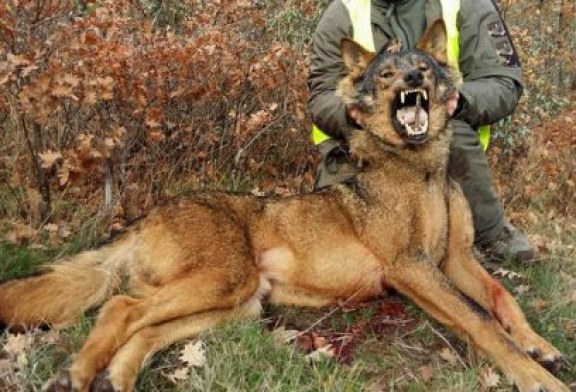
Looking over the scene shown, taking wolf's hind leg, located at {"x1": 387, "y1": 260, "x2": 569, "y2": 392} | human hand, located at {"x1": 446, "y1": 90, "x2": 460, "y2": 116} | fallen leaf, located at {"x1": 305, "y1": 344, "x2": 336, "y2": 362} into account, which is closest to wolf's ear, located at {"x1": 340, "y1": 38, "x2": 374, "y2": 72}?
human hand, located at {"x1": 446, "y1": 90, "x2": 460, "y2": 116}

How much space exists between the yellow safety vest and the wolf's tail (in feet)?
7.78

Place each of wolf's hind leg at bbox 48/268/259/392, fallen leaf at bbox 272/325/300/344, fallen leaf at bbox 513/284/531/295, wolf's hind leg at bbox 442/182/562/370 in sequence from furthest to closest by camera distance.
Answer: fallen leaf at bbox 513/284/531/295
wolf's hind leg at bbox 442/182/562/370
fallen leaf at bbox 272/325/300/344
wolf's hind leg at bbox 48/268/259/392

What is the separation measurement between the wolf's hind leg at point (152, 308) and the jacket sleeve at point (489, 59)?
252cm

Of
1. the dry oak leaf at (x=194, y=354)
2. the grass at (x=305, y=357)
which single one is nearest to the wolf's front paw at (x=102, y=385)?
the grass at (x=305, y=357)

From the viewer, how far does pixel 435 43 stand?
17.0 feet

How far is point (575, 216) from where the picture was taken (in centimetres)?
785

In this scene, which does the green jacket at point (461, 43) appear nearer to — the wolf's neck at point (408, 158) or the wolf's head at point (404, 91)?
the wolf's head at point (404, 91)

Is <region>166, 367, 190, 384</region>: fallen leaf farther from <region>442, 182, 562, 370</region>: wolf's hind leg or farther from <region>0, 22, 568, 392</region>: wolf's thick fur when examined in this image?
<region>442, 182, 562, 370</region>: wolf's hind leg

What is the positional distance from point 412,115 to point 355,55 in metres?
0.69

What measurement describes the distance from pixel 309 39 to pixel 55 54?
165 inches

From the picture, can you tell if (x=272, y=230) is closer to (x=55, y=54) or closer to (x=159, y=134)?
(x=159, y=134)

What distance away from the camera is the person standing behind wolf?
579cm

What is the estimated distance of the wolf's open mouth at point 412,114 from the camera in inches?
189

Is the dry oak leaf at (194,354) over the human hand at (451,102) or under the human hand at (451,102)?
under
